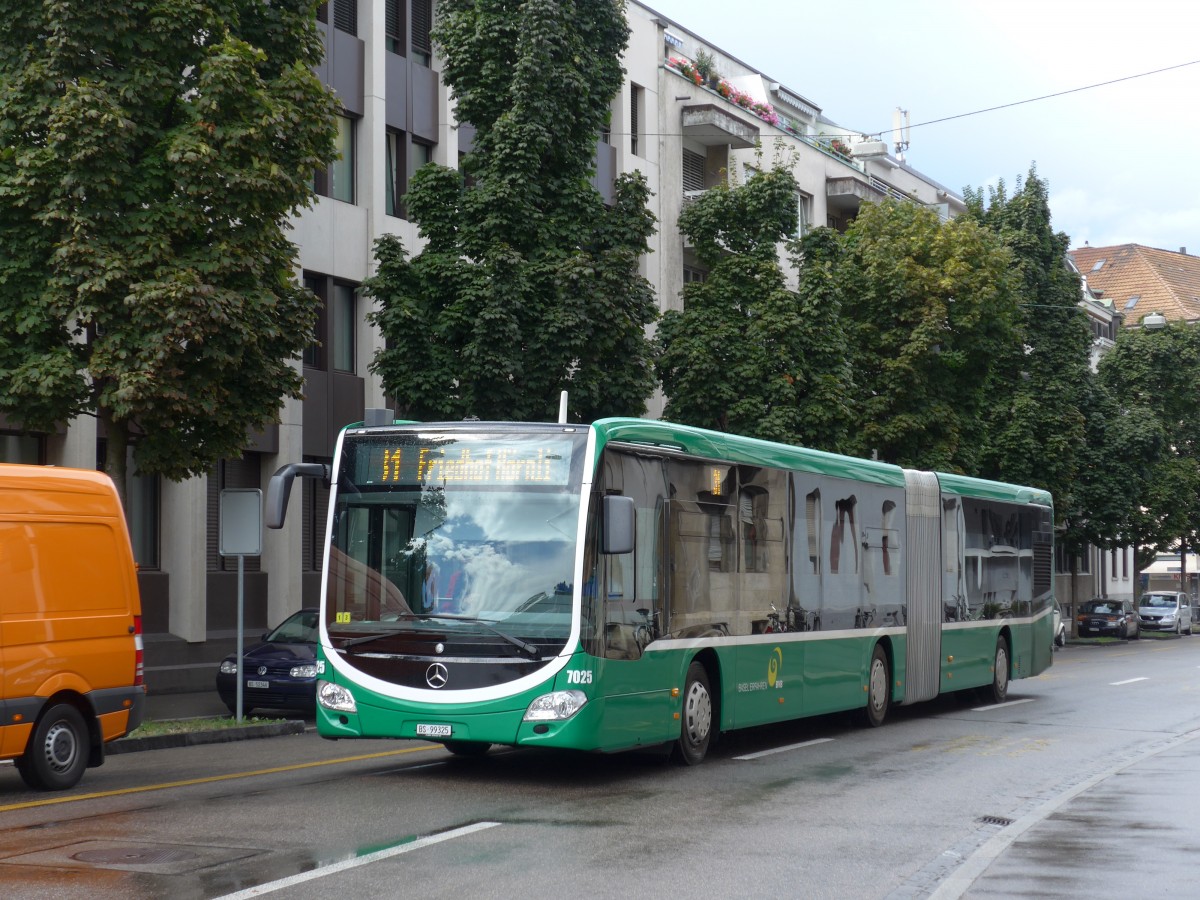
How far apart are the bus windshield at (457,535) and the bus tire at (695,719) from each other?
7.48 ft

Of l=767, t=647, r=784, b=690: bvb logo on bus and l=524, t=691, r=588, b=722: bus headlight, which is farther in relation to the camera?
l=767, t=647, r=784, b=690: bvb logo on bus

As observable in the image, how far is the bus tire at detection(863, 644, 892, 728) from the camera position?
1877 cm

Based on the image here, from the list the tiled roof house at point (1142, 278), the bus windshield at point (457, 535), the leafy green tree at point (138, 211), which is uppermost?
the tiled roof house at point (1142, 278)

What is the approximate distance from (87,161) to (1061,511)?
40.5 m

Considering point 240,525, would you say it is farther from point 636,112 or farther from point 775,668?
point 636,112

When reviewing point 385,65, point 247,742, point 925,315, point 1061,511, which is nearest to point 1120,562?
point 1061,511

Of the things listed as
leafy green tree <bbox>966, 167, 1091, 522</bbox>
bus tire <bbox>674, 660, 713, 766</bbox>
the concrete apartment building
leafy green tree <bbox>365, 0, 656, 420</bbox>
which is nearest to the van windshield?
leafy green tree <bbox>966, 167, 1091, 522</bbox>

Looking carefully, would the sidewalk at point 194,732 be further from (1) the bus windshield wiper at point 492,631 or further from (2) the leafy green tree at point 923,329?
(2) the leafy green tree at point 923,329

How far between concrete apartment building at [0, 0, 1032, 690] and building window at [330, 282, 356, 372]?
0.10ft

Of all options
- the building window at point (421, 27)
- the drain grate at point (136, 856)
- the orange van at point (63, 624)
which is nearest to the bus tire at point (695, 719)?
the orange van at point (63, 624)

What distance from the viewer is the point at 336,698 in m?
12.6

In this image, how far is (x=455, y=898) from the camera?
7719 mm

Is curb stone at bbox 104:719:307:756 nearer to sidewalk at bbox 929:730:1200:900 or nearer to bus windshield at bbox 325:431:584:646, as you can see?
bus windshield at bbox 325:431:584:646

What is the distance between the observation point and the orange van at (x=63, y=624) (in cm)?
1172
